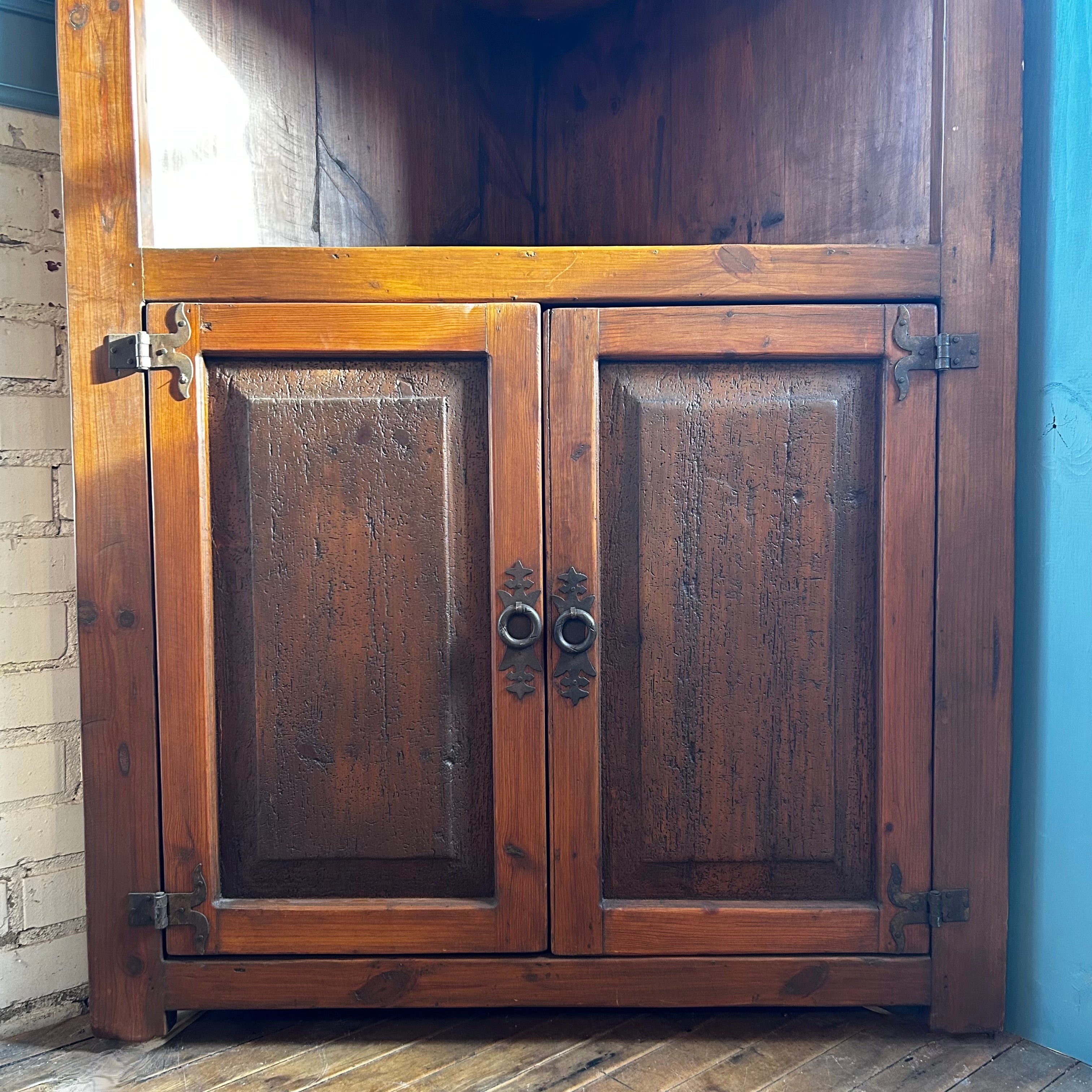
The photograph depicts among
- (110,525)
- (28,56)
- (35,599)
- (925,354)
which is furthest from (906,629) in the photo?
(28,56)

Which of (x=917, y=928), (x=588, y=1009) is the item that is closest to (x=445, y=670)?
(x=588, y=1009)

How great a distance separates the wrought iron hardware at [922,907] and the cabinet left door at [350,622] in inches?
19.3

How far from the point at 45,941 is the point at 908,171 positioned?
175 centimetres

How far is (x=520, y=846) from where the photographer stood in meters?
1.15

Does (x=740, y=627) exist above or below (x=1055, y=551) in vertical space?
below

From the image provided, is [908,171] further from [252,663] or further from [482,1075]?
[482,1075]

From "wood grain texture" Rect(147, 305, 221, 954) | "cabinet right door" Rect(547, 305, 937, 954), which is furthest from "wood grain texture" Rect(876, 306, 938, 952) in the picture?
"wood grain texture" Rect(147, 305, 221, 954)

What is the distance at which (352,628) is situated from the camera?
115 centimetres

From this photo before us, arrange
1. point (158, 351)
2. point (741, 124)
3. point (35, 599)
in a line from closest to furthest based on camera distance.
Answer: point (158, 351)
point (35, 599)
point (741, 124)

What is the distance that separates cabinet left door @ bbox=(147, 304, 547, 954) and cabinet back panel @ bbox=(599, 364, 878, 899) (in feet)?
0.42

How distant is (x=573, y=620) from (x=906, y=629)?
18.1 inches

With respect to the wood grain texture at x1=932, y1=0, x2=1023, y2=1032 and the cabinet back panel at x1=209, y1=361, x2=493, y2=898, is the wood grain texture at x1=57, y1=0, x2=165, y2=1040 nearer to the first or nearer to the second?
the cabinet back panel at x1=209, y1=361, x2=493, y2=898

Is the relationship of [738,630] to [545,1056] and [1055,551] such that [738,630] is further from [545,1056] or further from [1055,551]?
[545,1056]

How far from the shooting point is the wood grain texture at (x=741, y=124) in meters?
1.26
